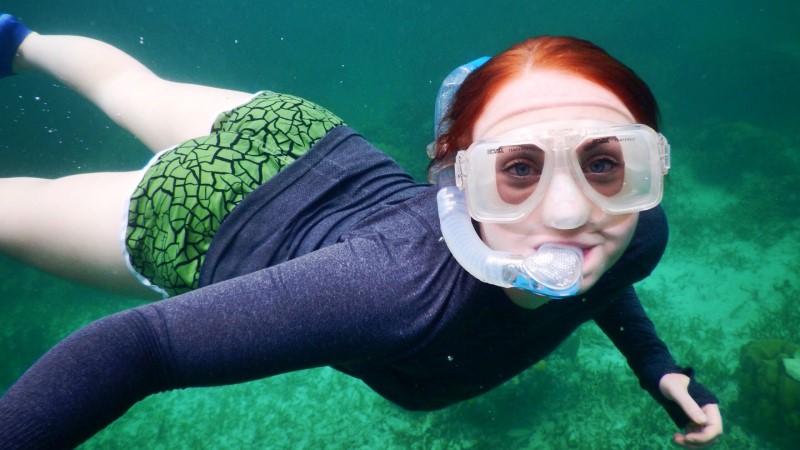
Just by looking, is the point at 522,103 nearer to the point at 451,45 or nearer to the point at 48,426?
the point at 48,426

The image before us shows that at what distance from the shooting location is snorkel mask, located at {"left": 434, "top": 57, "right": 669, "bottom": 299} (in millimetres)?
1433

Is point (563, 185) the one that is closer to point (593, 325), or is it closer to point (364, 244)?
point (364, 244)

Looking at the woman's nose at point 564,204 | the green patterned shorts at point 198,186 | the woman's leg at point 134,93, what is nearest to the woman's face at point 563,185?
the woman's nose at point 564,204

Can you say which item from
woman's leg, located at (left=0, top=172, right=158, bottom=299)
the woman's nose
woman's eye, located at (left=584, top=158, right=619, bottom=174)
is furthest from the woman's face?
woman's leg, located at (left=0, top=172, right=158, bottom=299)

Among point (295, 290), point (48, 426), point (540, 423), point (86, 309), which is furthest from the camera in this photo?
point (86, 309)

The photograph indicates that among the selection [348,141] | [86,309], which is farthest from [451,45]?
[348,141]

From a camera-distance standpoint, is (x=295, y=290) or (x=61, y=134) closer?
(x=295, y=290)

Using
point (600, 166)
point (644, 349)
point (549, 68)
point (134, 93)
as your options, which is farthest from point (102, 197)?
point (644, 349)

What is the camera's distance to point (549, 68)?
5.13 feet

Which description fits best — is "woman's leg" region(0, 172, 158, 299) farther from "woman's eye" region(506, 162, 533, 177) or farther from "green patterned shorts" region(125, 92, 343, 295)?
"woman's eye" region(506, 162, 533, 177)

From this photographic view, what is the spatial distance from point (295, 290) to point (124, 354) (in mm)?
497

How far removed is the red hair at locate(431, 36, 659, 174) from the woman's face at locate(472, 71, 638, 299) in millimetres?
43

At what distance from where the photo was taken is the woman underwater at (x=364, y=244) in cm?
136

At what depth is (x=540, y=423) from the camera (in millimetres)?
5602
